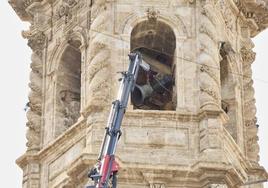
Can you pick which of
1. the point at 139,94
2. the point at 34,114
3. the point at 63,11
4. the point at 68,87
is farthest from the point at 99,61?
the point at 63,11

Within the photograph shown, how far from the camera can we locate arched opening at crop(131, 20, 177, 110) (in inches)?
1823

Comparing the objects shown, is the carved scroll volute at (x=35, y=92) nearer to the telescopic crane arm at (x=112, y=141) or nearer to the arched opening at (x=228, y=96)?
the arched opening at (x=228, y=96)

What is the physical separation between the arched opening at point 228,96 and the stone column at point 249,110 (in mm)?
430

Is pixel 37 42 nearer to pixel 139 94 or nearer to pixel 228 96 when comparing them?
pixel 139 94

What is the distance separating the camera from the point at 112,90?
45.1 meters

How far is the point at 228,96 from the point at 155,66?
6.21 feet

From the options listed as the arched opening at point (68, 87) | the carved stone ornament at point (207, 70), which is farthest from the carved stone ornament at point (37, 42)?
the carved stone ornament at point (207, 70)

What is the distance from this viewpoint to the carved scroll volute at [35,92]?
46.8 m

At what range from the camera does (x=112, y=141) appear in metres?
37.7

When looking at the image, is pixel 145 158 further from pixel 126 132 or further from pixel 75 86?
pixel 75 86

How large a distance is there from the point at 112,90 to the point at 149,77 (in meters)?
2.06

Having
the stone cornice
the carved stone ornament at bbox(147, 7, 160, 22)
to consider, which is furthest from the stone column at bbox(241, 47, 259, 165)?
the carved stone ornament at bbox(147, 7, 160, 22)

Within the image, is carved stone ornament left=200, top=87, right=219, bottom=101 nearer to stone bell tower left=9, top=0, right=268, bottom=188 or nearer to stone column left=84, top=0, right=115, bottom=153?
stone bell tower left=9, top=0, right=268, bottom=188

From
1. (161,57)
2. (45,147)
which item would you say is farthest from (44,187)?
(161,57)
